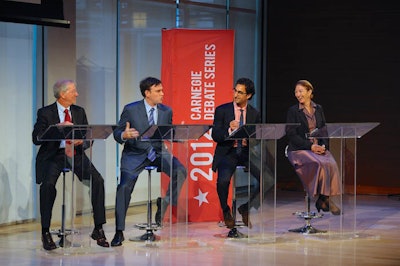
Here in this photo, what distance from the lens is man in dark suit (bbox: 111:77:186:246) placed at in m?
7.53

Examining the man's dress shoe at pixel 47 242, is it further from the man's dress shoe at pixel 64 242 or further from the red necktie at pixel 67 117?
the red necktie at pixel 67 117

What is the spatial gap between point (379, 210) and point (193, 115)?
2872mm

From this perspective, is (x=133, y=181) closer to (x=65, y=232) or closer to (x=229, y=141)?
(x=65, y=232)

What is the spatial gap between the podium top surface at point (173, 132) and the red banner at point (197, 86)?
1417mm

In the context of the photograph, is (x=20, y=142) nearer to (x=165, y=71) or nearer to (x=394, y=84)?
(x=165, y=71)

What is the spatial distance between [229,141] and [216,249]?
119cm

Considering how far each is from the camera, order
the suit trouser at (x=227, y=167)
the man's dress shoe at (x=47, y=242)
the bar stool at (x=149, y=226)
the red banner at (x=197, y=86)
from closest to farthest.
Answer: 1. the man's dress shoe at (x=47, y=242)
2. the bar stool at (x=149, y=226)
3. the suit trouser at (x=227, y=167)
4. the red banner at (x=197, y=86)

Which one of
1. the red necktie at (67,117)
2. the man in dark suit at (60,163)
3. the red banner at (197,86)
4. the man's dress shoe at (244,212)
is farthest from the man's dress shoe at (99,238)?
the red banner at (197,86)

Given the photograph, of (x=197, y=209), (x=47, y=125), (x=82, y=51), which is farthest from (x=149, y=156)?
(x=82, y=51)

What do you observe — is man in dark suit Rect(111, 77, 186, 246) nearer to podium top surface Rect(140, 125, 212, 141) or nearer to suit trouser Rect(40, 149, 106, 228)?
podium top surface Rect(140, 125, 212, 141)

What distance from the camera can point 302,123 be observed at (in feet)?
27.5

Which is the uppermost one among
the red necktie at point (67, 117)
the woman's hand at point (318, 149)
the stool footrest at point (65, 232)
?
the red necktie at point (67, 117)

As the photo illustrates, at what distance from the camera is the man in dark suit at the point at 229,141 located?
8.11 meters

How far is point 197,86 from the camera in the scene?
8.95 meters
